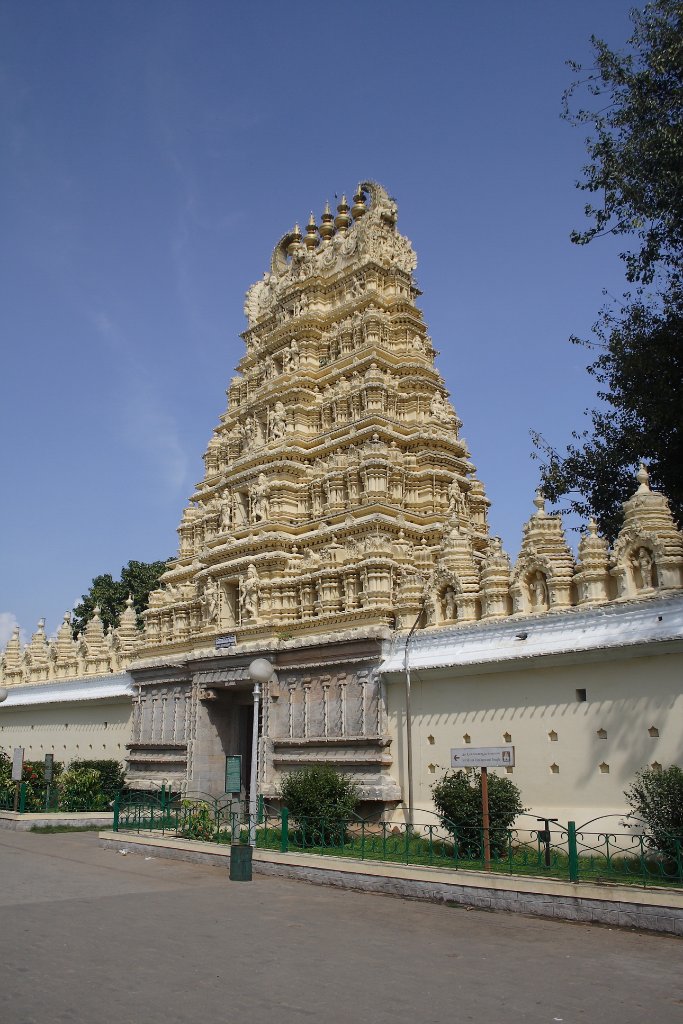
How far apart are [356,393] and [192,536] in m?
9.16

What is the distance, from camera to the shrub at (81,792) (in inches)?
1041

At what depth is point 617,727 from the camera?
15.6 meters

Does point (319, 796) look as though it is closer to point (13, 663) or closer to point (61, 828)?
point (61, 828)

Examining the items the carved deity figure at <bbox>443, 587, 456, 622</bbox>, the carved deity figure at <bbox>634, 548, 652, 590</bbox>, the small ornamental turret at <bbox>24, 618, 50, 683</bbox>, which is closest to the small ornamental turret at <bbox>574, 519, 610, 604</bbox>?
the carved deity figure at <bbox>634, 548, 652, 590</bbox>

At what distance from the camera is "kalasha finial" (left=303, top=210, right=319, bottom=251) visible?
1350 inches

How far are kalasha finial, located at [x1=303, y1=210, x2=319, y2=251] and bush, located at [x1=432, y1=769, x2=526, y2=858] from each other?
81.4 feet

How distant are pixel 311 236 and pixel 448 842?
25759 mm

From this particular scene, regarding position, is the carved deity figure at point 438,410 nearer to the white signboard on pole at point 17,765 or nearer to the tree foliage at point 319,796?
the tree foliage at point 319,796

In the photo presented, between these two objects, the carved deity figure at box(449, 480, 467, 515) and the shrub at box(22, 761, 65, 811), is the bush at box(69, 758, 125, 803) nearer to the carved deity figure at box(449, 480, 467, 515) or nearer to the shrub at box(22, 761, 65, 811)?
the shrub at box(22, 761, 65, 811)

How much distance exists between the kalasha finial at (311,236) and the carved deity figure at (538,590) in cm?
2081

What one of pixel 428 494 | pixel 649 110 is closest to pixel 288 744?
pixel 428 494

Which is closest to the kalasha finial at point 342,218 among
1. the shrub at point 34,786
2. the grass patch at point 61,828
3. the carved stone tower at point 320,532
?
the carved stone tower at point 320,532

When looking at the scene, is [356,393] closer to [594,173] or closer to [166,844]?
[594,173]

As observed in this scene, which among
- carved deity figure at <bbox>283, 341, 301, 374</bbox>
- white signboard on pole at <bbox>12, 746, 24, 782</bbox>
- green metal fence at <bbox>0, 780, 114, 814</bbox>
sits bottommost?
green metal fence at <bbox>0, 780, 114, 814</bbox>
